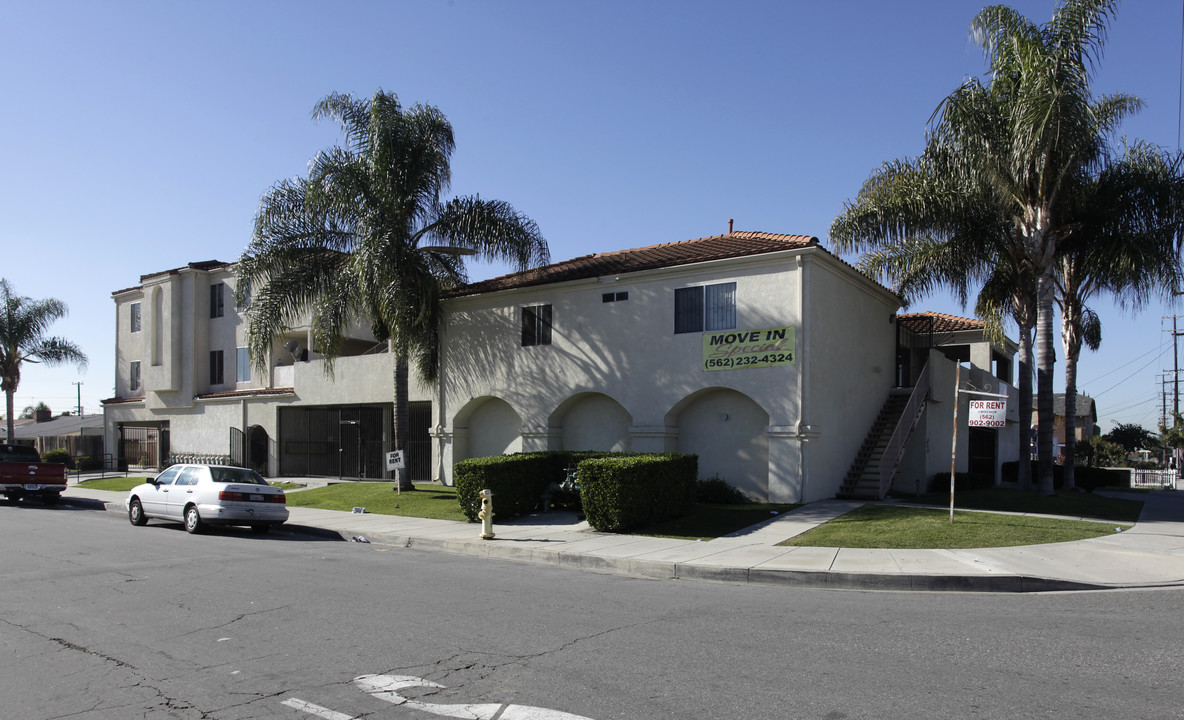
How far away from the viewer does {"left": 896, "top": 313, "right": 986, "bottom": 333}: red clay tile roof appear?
90.4 feet

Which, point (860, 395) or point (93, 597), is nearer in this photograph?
point (93, 597)

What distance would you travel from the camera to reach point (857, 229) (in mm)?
19562

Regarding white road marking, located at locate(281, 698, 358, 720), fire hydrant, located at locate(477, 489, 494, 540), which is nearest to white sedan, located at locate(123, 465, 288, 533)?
fire hydrant, located at locate(477, 489, 494, 540)

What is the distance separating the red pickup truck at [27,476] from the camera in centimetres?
2314

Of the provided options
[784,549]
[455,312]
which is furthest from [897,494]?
[455,312]

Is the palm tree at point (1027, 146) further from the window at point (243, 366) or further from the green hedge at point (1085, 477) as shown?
the window at point (243, 366)

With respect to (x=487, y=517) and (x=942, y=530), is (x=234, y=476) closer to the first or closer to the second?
(x=487, y=517)

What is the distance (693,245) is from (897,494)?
28.3ft

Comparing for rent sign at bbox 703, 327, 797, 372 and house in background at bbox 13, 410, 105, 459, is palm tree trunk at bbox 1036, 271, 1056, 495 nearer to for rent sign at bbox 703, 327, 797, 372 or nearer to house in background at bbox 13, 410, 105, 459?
for rent sign at bbox 703, 327, 797, 372

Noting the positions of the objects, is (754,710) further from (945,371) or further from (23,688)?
(945,371)

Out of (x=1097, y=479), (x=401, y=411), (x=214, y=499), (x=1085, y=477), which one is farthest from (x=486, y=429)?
(x=1097, y=479)

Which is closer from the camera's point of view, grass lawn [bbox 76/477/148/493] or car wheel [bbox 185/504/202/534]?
car wheel [bbox 185/504/202/534]

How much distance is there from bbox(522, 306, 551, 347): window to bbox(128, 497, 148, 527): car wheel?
10012mm

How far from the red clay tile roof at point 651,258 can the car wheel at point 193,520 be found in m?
9.66
